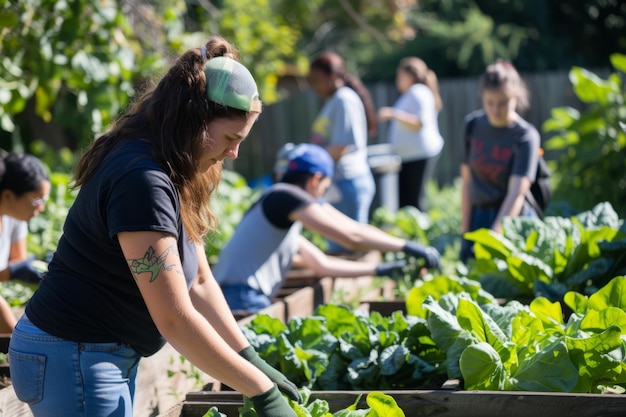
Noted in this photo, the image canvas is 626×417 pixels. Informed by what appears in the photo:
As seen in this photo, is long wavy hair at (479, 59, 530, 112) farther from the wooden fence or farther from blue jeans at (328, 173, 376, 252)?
the wooden fence

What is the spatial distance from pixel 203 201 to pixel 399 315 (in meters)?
1.33

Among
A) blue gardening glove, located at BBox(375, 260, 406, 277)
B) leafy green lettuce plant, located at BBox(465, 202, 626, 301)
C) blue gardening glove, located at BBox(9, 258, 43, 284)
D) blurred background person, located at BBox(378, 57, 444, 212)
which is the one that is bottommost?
blurred background person, located at BBox(378, 57, 444, 212)

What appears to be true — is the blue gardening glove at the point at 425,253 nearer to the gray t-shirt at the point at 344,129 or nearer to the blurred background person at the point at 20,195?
the blurred background person at the point at 20,195

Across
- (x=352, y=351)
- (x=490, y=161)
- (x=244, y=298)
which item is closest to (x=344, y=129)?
(x=490, y=161)

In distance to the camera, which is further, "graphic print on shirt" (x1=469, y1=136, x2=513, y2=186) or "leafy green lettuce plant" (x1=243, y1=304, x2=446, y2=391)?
"graphic print on shirt" (x1=469, y1=136, x2=513, y2=186)

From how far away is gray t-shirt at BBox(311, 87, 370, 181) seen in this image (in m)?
8.13

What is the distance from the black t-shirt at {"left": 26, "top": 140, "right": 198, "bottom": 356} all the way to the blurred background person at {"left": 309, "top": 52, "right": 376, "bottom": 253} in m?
5.30

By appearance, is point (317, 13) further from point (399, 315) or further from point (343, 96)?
point (399, 315)

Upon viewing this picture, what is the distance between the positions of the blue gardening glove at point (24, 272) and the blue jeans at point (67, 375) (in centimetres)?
229

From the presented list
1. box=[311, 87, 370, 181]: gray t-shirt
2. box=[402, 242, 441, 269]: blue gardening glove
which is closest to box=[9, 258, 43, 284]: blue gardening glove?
box=[402, 242, 441, 269]: blue gardening glove

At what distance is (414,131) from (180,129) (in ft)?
24.7

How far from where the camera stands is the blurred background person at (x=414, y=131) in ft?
32.9

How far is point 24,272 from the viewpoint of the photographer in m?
5.00

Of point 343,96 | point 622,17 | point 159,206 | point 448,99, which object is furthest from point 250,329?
point 622,17
